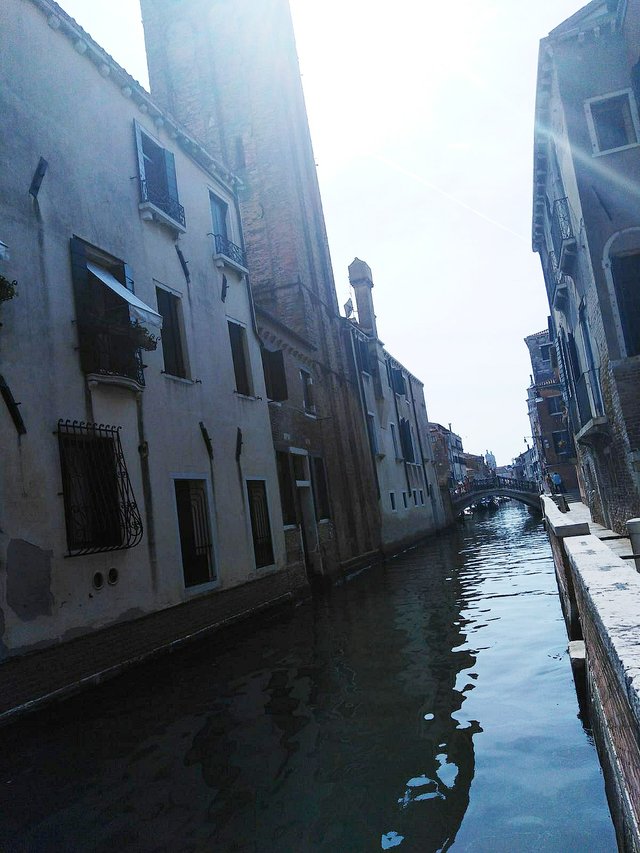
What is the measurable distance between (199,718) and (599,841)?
11.1 feet

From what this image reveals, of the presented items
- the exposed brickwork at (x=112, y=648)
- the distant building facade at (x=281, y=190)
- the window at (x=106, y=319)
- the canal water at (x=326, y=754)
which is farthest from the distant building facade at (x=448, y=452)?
the canal water at (x=326, y=754)

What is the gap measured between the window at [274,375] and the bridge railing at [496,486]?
28099mm

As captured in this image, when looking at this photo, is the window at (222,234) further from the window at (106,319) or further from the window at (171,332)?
the window at (106,319)

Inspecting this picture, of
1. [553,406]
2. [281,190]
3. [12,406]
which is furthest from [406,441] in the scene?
[12,406]

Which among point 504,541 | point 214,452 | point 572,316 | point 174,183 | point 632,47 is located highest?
point 632,47

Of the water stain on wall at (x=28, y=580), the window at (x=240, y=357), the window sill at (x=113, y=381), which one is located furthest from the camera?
the window at (x=240, y=357)

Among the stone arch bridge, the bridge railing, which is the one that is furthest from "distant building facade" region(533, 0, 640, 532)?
the bridge railing

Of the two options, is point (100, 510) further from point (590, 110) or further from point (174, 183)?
point (590, 110)

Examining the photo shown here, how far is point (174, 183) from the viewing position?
10.8 metres

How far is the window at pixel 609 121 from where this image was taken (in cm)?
1034

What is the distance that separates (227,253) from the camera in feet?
40.3

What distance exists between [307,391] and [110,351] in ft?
29.1

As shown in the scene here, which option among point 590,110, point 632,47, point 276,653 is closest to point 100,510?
point 276,653

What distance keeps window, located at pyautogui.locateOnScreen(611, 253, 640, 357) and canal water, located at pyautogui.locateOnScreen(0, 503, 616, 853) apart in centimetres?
453
